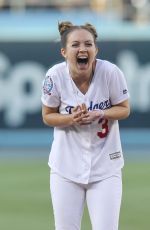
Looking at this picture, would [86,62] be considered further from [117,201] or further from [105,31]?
[105,31]

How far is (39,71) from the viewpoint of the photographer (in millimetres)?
17516

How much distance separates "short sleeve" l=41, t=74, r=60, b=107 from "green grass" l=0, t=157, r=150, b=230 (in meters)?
3.09

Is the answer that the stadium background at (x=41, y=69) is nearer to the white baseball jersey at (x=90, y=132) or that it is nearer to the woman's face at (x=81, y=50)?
the white baseball jersey at (x=90, y=132)

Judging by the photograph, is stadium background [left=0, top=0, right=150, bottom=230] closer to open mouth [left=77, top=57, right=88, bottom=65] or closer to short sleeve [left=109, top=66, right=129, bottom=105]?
Result: short sleeve [left=109, top=66, right=129, bottom=105]

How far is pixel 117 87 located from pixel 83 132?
1.39 ft

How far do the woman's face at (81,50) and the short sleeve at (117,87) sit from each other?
0.22 metres

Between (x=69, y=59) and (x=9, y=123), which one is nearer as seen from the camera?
(x=69, y=59)

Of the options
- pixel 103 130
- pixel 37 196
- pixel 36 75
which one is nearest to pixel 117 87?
pixel 103 130

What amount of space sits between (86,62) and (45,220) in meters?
4.00

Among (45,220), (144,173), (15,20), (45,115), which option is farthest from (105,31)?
(45,115)

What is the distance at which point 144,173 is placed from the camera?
1366 cm

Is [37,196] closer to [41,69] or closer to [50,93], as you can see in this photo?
[50,93]

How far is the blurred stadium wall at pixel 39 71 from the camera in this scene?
1730 cm

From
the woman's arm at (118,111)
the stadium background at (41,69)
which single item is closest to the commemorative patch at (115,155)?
the woman's arm at (118,111)
